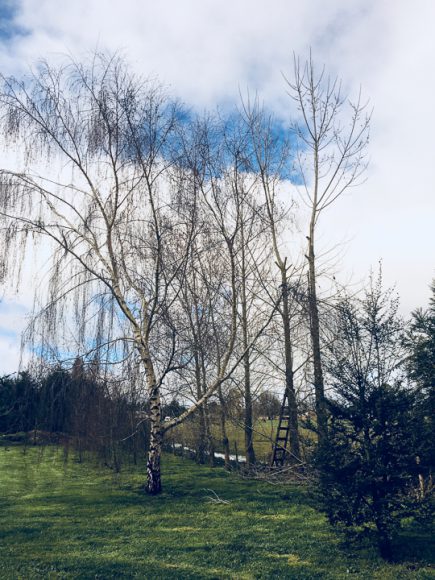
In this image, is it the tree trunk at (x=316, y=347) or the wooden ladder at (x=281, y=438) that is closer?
the tree trunk at (x=316, y=347)

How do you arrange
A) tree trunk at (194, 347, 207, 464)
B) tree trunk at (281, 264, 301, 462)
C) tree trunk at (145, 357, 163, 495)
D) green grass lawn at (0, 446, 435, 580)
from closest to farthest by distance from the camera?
green grass lawn at (0, 446, 435, 580), tree trunk at (145, 357, 163, 495), tree trunk at (281, 264, 301, 462), tree trunk at (194, 347, 207, 464)

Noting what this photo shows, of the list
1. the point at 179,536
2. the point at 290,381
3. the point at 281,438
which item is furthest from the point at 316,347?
the point at 179,536

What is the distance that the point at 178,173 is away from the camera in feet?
38.2

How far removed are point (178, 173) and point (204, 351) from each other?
4675 millimetres

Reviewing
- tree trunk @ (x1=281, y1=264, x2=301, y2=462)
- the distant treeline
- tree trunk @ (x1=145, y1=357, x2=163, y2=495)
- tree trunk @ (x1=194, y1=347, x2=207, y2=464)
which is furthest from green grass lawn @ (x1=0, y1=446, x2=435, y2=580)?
tree trunk @ (x1=194, y1=347, x2=207, y2=464)

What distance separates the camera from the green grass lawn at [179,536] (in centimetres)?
779

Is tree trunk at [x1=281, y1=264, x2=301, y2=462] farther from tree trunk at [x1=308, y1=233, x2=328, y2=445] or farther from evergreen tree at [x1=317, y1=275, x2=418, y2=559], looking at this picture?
evergreen tree at [x1=317, y1=275, x2=418, y2=559]

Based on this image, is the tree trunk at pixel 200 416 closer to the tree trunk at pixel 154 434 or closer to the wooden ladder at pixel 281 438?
the tree trunk at pixel 154 434

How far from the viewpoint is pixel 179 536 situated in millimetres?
9398

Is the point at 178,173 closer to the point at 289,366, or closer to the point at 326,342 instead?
the point at 326,342

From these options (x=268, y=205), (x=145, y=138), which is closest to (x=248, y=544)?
(x=268, y=205)

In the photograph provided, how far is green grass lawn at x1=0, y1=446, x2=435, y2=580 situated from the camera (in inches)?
307

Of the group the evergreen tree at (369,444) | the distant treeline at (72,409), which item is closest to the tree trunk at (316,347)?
the evergreen tree at (369,444)

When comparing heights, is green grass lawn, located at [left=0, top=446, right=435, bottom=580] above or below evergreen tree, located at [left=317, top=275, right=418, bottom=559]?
below
